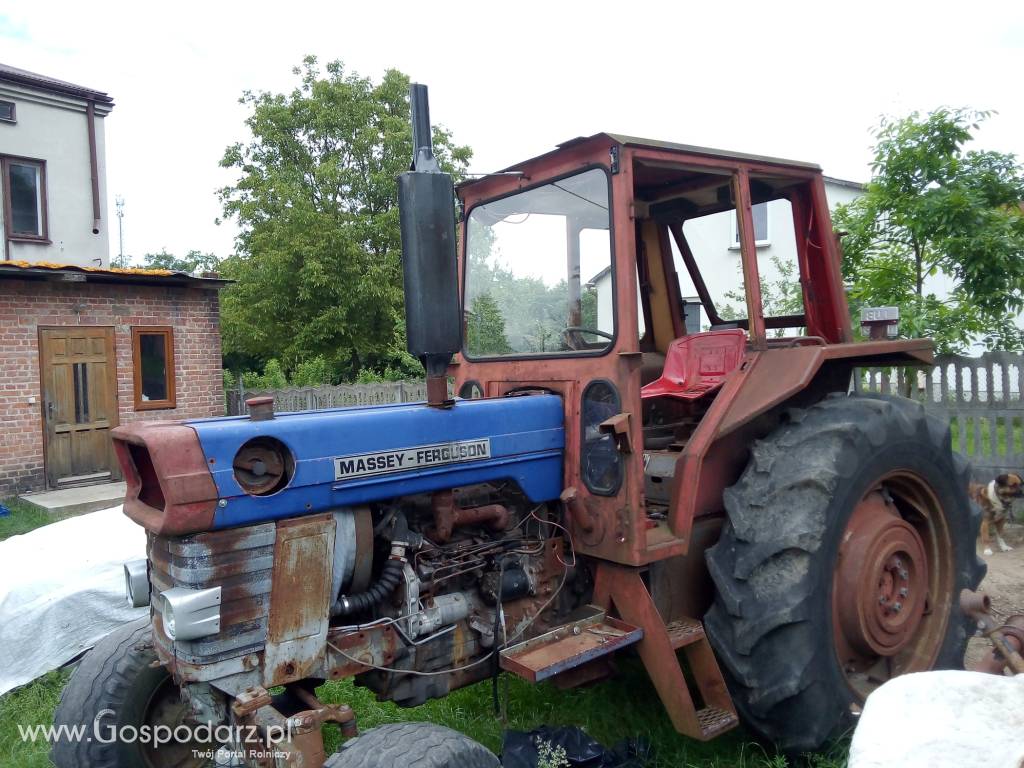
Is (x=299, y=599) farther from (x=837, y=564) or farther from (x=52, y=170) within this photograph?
(x=52, y=170)

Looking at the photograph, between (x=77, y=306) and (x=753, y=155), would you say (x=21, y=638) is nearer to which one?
(x=753, y=155)

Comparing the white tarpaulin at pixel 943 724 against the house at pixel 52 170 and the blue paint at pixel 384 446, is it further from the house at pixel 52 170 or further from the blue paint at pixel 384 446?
the house at pixel 52 170

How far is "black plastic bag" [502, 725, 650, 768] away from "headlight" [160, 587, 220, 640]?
120cm

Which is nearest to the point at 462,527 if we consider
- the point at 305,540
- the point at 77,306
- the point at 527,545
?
the point at 527,545

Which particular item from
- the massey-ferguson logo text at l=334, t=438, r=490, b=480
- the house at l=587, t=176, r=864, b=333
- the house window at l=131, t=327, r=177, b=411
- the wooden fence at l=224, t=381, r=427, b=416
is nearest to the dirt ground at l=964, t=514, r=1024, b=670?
the house at l=587, t=176, r=864, b=333

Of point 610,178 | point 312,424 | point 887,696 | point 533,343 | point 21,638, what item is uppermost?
point 610,178

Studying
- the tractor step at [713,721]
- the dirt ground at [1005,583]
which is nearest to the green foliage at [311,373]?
the dirt ground at [1005,583]

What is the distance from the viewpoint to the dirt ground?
434 cm

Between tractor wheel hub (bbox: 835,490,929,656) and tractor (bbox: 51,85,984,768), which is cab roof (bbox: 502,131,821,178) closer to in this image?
tractor (bbox: 51,85,984,768)

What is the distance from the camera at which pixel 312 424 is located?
2.77 meters

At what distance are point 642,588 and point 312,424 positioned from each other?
141 centimetres

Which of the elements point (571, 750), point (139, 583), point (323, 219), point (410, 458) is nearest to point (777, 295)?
point (410, 458)

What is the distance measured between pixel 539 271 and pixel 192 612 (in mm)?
2067

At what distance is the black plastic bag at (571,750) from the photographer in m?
3.00
